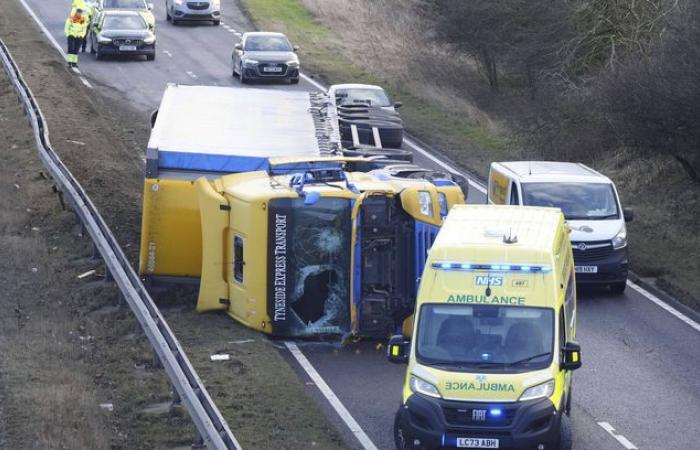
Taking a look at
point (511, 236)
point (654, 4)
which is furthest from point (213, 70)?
point (511, 236)

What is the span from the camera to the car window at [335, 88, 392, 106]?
32750mm

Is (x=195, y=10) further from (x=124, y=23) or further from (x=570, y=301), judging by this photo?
(x=570, y=301)

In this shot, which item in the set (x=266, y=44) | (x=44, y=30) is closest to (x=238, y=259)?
(x=266, y=44)

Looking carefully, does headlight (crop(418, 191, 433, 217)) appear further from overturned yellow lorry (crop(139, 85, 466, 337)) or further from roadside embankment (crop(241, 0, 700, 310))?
roadside embankment (crop(241, 0, 700, 310))

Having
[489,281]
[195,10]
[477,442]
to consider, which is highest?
[489,281]

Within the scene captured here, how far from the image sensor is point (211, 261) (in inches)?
738

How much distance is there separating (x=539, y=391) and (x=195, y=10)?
3946 centimetres

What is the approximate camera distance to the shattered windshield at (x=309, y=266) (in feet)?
A: 58.8

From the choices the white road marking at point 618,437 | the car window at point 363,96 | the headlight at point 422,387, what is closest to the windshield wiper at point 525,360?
the headlight at point 422,387

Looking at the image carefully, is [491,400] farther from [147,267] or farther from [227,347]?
[147,267]

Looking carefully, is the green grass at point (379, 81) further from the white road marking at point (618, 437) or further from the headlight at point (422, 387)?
the headlight at point (422, 387)

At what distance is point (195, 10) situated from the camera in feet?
167

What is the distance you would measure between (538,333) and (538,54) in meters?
24.7

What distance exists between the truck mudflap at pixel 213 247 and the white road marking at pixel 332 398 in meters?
1.33
